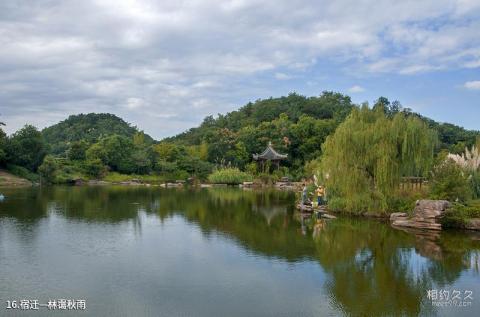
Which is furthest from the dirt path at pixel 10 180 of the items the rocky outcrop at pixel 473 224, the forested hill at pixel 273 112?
the rocky outcrop at pixel 473 224

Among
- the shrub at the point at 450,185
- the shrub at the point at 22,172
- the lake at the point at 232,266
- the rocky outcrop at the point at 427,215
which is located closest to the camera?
the lake at the point at 232,266

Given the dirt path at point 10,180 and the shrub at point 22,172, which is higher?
the shrub at point 22,172

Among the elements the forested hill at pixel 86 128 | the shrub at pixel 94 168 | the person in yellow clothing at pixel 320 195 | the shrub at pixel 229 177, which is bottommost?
the person in yellow clothing at pixel 320 195

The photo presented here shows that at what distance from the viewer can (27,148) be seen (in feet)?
134

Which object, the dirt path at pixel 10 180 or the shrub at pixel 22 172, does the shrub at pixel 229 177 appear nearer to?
the shrub at pixel 22 172

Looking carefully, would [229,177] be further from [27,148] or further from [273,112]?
[273,112]

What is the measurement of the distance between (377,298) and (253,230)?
326 inches

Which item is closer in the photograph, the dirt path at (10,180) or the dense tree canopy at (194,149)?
the dirt path at (10,180)

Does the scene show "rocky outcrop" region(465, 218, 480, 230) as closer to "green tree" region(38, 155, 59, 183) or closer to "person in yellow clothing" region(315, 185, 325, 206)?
"person in yellow clothing" region(315, 185, 325, 206)

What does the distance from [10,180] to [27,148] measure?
13.6ft

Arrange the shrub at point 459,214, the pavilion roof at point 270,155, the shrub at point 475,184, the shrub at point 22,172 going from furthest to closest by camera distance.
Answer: the pavilion roof at point 270,155, the shrub at point 22,172, the shrub at point 475,184, the shrub at point 459,214

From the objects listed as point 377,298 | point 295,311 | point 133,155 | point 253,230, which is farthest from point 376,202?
point 133,155

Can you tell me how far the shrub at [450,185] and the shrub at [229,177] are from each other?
28039 millimetres

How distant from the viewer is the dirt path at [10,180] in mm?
36688
